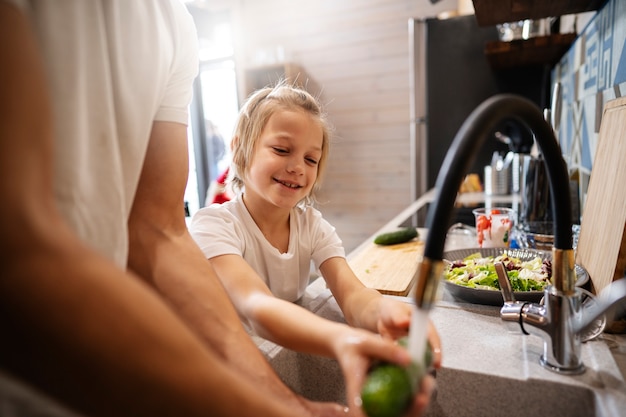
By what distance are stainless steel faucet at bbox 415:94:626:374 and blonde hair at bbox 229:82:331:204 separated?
0.61m

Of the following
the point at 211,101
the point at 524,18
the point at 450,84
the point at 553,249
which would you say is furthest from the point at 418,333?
the point at 211,101

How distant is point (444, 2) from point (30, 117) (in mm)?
3883

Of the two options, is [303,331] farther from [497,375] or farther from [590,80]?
[590,80]

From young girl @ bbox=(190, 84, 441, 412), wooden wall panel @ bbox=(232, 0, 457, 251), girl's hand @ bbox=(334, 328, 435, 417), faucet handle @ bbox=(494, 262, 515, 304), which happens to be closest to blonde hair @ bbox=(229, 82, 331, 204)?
young girl @ bbox=(190, 84, 441, 412)

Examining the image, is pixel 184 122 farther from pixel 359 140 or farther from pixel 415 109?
pixel 359 140

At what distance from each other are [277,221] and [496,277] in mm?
550

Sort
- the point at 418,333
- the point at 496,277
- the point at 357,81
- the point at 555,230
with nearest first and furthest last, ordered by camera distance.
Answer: the point at 418,333
the point at 555,230
the point at 496,277
the point at 357,81

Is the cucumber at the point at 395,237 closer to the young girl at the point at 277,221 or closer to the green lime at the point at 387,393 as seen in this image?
the young girl at the point at 277,221

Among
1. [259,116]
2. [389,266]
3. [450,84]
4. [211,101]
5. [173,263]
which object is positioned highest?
[211,101]

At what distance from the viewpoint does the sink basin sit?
→ 614 mm

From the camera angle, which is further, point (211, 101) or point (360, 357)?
point (211, 101)

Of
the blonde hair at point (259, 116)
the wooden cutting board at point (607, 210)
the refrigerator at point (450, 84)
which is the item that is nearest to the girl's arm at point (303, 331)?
the blonde hair at point (259, 116)

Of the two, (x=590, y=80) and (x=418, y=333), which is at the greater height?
(x=590, y=80)

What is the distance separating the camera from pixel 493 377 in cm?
66
